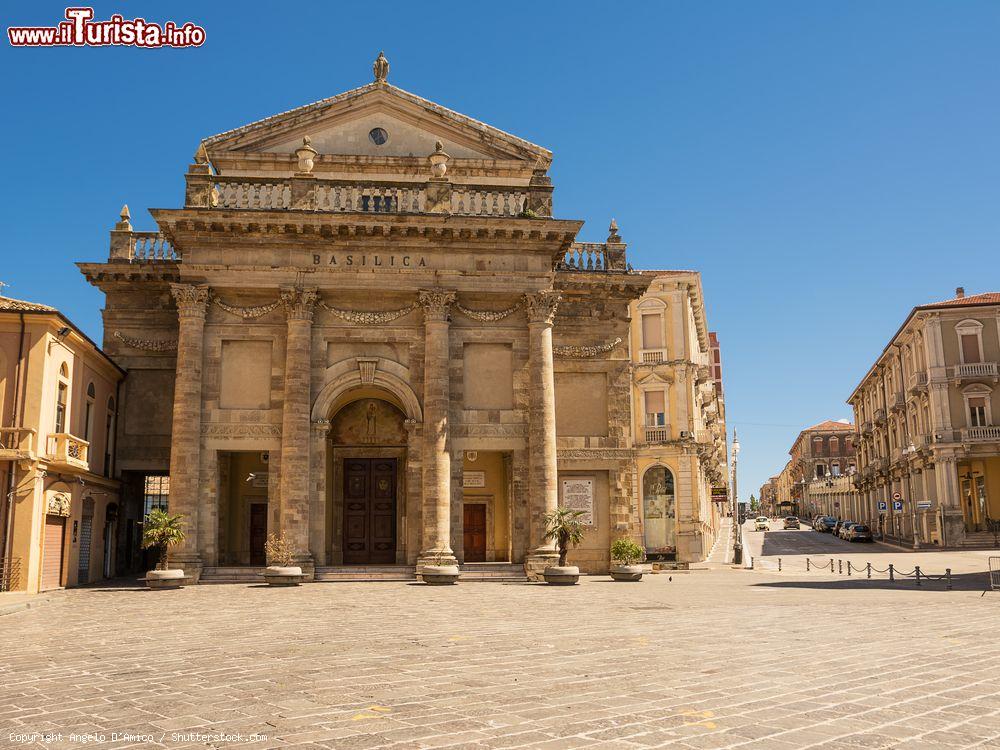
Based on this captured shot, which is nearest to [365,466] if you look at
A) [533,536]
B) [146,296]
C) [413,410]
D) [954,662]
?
[413,410]

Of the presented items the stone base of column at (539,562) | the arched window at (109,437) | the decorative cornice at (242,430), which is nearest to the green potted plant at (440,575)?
the stone base of column at (539,562)

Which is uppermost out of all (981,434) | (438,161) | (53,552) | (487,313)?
(438,161)

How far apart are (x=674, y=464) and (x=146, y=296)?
2739cm

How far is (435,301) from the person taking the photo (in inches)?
1063

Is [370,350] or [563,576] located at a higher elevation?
[370,350]

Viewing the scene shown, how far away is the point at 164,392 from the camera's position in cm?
2933

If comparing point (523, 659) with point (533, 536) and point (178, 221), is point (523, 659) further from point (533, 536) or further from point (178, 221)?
point (178, 221)

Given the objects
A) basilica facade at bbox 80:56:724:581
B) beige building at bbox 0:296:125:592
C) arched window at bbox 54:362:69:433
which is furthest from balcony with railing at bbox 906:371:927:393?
arched window at bbox 54:362:69:433

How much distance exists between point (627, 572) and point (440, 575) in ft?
19.5

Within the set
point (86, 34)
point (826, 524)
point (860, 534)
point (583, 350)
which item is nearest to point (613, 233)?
point (583, 350)

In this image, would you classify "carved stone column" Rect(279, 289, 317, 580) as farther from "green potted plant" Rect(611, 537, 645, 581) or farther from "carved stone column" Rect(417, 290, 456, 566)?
"green potted plant" Rect(611, 537, 645, 581)

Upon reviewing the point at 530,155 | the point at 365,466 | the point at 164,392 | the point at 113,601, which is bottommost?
the point at 113,601

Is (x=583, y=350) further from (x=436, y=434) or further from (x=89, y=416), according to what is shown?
(x=89, y=416)

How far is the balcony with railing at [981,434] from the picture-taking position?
47375mm
